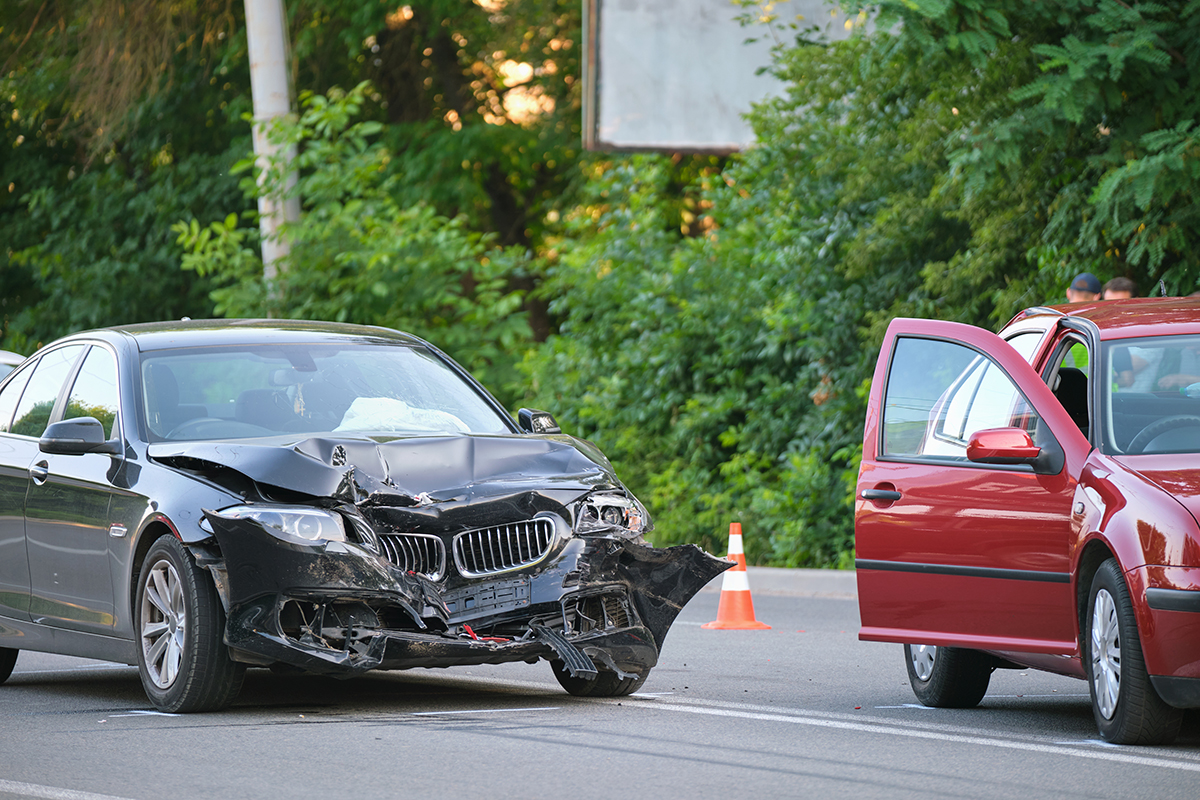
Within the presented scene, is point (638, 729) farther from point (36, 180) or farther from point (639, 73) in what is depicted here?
point (36, 180)

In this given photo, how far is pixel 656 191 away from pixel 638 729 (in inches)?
528

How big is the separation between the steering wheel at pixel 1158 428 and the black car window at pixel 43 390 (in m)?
4.88

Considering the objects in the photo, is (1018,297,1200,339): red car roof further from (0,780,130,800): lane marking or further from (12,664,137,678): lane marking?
(12,664,137,678): lane marking

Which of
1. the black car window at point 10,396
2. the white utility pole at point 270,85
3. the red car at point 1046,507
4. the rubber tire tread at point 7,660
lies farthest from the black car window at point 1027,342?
the white utility pole at point 270,85

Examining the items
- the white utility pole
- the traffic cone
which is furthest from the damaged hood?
the white utility pole

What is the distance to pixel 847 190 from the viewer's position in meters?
16.3

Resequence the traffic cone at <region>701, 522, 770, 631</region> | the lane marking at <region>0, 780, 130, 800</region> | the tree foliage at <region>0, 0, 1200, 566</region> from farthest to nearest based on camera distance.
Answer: the tree foliage at <region>0, 0, 1200, 566</region> → the traffic cone at <region>701, 522, 770, 631</region> → the lane marking at <region>0, 780, 130, 800</region>

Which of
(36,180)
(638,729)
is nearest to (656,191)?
(36,180)

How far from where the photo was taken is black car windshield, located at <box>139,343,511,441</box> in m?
7.93

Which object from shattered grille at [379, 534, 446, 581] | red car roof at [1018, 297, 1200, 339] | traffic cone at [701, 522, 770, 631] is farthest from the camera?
traffic cone at [701, 522, 770, 631]

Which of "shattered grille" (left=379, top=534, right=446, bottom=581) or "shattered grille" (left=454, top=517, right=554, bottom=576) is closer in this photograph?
"shattered grille" (left=379, top=534, right=446, bottom=581)

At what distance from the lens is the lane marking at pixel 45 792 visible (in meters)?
5.65

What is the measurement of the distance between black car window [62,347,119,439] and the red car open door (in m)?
3.32

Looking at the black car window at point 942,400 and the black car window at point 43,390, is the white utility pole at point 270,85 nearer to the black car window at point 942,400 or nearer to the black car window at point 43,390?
the black car window at point 43,390
